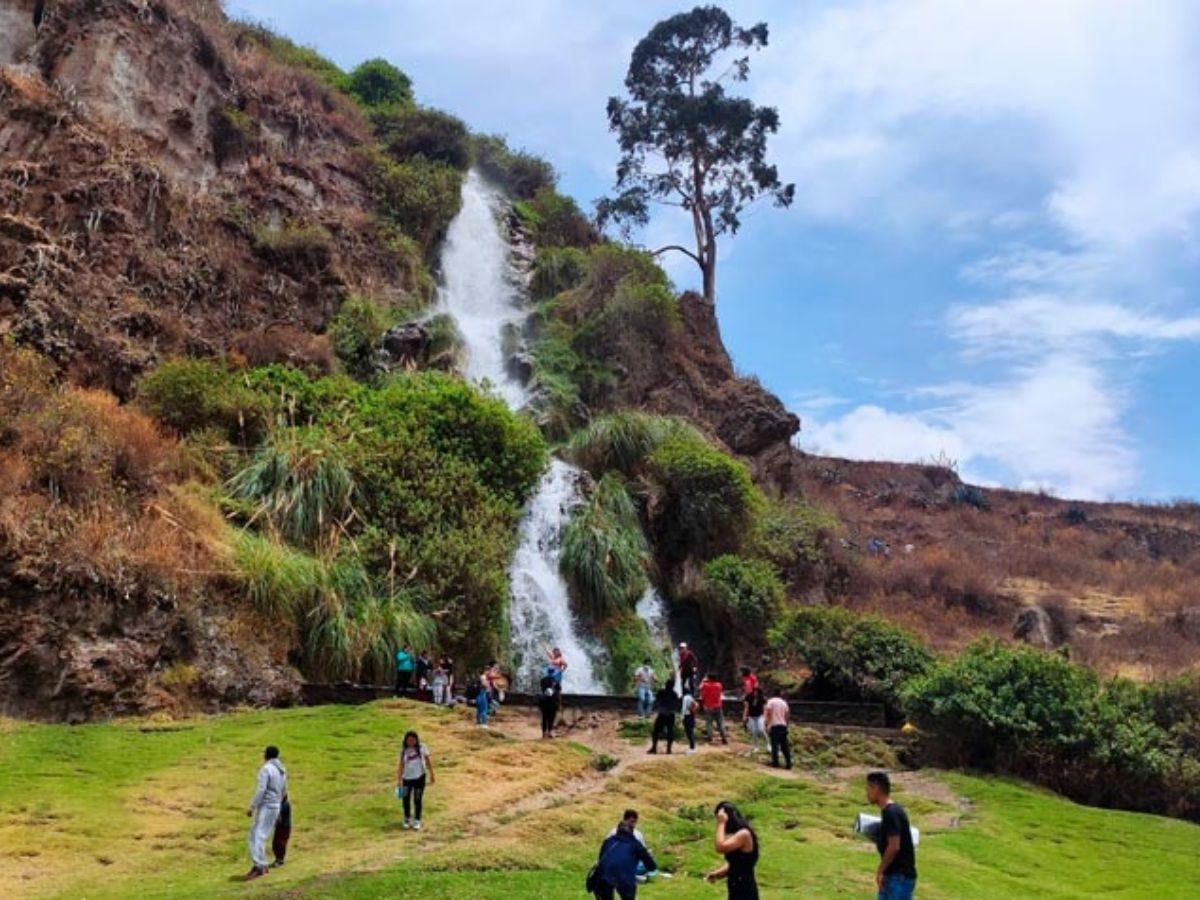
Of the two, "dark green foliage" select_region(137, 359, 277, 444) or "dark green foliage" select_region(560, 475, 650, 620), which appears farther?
"dark green foliage" select_region(560, 475, 650, 620)

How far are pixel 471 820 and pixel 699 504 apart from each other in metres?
17.7

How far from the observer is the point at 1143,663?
37.5 metres

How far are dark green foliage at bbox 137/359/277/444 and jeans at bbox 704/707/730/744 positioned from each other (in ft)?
41.0

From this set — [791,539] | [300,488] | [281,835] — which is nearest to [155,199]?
[300,488]

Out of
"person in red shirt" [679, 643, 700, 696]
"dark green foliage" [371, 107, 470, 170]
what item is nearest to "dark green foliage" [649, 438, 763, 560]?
"person in red shirt" [679, 643, 700, 696]

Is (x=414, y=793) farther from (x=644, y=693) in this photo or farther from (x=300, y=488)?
(x=300, y=488)

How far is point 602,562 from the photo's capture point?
26578 millimetres

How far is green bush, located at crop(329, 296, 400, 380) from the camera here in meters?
31.6

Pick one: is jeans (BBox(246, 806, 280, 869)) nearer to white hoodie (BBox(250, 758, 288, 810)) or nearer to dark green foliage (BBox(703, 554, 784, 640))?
white hoodie (BBox(250, 758, 288, 810))

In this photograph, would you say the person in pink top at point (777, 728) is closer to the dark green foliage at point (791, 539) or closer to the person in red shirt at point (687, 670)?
the person in red shirt at point (687, 670)

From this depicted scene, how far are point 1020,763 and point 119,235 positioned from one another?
25156 millimetres

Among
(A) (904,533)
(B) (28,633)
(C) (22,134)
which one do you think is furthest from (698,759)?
(A) (904,533)

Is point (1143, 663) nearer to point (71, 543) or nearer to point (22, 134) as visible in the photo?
point (71, 543)

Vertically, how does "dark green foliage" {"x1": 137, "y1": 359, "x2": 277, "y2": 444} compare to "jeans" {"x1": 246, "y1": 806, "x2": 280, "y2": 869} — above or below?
above
